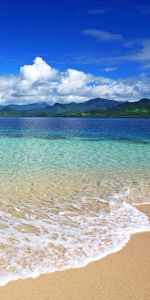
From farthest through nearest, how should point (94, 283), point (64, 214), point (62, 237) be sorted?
point (64, 214)
point (62, 237)
point (94, 283)

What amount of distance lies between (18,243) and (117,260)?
3216mm

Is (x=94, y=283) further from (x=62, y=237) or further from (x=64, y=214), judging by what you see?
(x=64, y=214)

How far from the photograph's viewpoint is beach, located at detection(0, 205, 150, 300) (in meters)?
6.65

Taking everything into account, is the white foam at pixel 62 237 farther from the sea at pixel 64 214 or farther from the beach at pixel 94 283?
the beach at pixel 94 283

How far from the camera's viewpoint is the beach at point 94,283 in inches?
262

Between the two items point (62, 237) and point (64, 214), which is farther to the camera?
point (64, 214)

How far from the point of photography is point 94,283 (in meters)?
7.18

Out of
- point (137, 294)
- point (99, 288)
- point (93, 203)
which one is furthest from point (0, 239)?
point (93, 203)

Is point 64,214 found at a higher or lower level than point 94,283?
lower

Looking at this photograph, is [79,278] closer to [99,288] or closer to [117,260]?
[99,288]

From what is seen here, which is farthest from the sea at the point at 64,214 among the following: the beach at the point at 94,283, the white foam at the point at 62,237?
the beach at the point at 94,283

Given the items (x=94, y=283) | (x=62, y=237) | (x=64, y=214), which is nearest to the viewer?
(x=94, y=283)

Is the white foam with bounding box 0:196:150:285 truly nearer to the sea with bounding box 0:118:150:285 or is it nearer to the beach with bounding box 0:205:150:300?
the sea with bounding box 0:118:150:285

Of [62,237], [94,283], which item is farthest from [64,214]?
[94,283]
